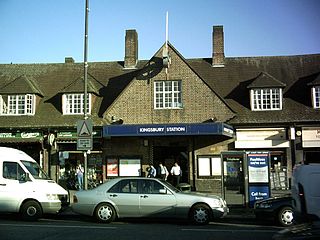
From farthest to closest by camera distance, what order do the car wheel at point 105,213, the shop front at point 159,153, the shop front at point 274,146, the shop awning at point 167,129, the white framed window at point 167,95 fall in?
the white framed window at point 167,95, the shop front at point 159,153, the shop front at point 274,146, the shop awning at point 167,129, the car wheel at point 105,213

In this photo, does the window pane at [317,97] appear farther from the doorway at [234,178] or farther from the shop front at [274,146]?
the doorway at [234,178]

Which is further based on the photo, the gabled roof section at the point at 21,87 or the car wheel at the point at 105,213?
the gabled roof section at the point at 21,87

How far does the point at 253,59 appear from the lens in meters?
29.9

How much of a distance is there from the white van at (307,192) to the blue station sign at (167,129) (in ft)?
40.3

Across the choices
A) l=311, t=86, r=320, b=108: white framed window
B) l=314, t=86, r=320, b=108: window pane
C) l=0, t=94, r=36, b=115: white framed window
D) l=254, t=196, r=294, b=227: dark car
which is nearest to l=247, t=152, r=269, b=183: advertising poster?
l=254, t=196, r=294, b=227: dark car

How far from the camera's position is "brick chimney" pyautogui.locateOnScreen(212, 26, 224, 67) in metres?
29.2

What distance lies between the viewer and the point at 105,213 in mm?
13414

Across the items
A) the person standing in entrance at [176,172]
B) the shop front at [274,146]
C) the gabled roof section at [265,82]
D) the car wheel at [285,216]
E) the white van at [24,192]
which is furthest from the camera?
the gabled roof section at [265,82]

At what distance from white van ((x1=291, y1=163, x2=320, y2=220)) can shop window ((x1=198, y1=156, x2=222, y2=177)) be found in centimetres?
1447

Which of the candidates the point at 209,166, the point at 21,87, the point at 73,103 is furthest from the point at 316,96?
the point at 21,87

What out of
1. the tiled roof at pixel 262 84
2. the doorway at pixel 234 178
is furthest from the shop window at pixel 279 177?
the doorway at pixel 234 178

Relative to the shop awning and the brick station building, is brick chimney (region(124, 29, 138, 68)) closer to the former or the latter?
the brick station building

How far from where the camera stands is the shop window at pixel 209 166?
2470 cm

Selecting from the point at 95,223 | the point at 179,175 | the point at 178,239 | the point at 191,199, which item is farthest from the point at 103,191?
the point at 179,175
